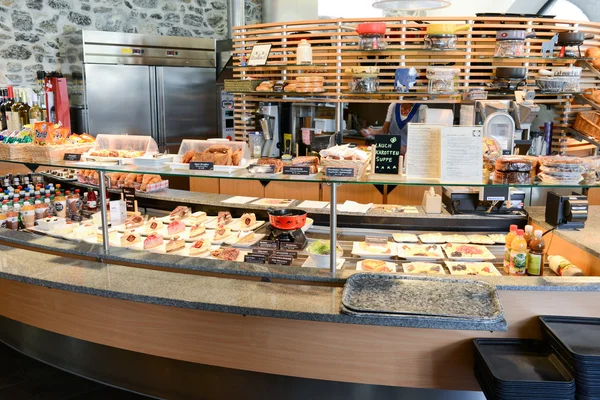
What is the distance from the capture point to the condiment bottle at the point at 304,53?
6.32 meters

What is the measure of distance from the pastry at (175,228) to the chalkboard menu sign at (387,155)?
1612mm

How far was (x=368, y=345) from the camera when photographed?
2416mm

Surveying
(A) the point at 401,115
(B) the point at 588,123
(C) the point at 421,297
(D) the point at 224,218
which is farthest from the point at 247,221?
(B) the point at 588,123

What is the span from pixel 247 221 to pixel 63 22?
224 inches

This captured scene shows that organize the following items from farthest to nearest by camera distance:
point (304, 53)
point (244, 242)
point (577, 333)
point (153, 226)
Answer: point (304, 53) < point (153, 226) < point (244, 242) < point (577, 333)

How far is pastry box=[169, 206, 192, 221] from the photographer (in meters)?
4.02

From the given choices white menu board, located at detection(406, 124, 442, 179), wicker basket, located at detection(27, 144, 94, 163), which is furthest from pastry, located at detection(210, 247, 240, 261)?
white menu board, located at detection(406, 124, 442, 179)

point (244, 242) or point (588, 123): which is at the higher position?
point (588, 123)

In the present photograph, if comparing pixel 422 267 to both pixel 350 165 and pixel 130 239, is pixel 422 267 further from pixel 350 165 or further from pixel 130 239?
pixel 130 239

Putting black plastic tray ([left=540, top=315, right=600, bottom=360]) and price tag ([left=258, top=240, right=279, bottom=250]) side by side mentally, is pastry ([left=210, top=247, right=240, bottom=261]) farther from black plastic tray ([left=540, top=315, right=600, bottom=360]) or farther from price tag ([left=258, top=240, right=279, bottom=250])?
black plastic tray ([left=540, top=315, right=600, bottom=360])

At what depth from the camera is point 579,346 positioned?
2119mm

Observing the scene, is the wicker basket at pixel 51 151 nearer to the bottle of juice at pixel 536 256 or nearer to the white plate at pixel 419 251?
the white plate at pixel 419 251

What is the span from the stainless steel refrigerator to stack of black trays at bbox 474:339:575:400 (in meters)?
6.45

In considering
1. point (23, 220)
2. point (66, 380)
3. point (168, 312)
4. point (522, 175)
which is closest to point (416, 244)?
point (522, 175)
